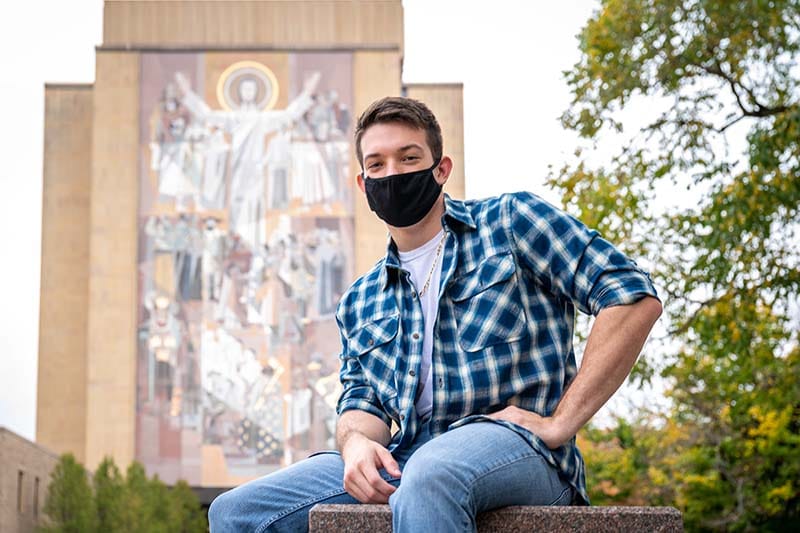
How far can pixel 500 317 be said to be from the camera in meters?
3.31

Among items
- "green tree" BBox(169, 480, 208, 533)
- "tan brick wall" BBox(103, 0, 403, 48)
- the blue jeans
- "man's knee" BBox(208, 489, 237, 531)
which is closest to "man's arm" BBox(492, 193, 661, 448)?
the blue jeans

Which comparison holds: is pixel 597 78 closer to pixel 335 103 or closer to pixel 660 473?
pixel 660 473

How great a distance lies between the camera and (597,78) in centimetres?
1191

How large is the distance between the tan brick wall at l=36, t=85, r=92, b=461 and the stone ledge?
41003mm

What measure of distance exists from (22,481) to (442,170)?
105 ft

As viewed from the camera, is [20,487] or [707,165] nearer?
[707,165]

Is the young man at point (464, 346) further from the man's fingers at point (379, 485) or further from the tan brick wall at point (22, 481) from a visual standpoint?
the tan brick wall at point (22, 481)

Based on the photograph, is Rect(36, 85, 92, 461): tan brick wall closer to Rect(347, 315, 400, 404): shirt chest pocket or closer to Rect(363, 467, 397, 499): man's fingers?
Rect(347, 315, 400, 404): shirt chest pocket

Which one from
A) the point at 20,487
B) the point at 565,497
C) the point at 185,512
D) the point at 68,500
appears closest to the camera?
the point at 565,497

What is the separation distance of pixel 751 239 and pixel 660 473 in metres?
17.8

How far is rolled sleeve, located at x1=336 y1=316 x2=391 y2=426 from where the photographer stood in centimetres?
358

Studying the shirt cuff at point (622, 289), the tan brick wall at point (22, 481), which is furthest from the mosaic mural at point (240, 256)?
the shirt cuff at point (622, 289)

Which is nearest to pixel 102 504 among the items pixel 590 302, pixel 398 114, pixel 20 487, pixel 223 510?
pixel 20 487

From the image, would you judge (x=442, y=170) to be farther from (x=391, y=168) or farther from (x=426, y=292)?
(x=426, y=292)
